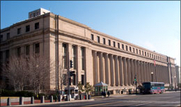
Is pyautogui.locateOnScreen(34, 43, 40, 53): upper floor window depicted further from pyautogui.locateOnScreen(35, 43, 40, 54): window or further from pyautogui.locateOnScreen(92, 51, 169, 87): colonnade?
pyautogui.locateOnScreen(92, 51, 169, 87): colonnade

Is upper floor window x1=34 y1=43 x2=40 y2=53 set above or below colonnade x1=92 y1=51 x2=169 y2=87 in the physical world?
above

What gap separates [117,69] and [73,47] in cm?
2609

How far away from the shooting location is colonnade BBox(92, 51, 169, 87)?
6744cm

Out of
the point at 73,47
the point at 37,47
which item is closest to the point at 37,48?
the point at 37,47

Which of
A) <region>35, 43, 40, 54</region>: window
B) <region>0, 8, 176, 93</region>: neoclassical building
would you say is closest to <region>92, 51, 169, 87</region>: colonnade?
<region>0, 8, 176, 93</region>: neoclassical building

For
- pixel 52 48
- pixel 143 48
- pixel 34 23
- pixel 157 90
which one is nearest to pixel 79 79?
pixel 52 48

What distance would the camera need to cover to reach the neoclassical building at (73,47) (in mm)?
50969

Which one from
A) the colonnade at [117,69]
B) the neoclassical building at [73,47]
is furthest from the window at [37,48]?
the colonnade at [117,69]

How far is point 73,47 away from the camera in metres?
56.7

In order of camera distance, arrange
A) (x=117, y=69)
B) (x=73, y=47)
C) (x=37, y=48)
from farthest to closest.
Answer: (x=117, y=69)
(x=73, y=47)
(x=37, y=48)

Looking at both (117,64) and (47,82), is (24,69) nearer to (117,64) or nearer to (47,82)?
(47,82)

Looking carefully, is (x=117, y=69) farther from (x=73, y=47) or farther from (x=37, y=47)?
(x=37, y=47)

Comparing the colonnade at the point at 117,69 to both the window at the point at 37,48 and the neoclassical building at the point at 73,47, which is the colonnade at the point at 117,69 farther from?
the window at the point at 37,48

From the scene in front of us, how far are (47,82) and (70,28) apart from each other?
1706 cm
